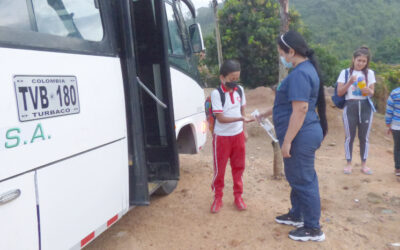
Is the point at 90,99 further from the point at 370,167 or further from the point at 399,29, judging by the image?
the point at 399,29

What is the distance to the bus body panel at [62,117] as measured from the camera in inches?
69.7

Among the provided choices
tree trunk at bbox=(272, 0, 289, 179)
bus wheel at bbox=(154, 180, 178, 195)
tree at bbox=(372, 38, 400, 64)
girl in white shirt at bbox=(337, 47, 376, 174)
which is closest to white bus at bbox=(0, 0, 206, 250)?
bus wheel at bbox=(154, 180, 178, 195)

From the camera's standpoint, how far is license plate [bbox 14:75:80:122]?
1.85 m

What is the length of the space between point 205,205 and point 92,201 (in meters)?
1.81

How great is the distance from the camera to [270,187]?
4.55 metres

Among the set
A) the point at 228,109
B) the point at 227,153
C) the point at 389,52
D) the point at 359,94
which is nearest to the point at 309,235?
the point at 227,153

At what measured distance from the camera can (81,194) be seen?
2.28 metres

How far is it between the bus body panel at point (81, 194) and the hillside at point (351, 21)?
36041mm

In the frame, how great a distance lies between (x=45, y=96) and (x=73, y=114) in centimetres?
25

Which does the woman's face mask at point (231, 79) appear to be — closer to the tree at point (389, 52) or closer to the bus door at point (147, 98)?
the bus door at point (147, 98)

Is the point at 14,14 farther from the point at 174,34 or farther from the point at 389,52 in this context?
the point at 389,52

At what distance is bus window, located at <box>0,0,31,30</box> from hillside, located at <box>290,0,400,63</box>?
120 ft

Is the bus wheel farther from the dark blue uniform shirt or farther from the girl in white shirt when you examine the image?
the girl in white shirt

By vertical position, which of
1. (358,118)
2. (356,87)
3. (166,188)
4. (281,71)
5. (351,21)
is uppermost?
(351,21)
